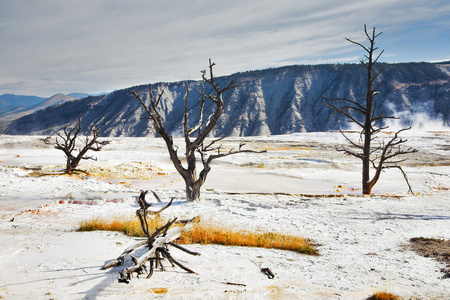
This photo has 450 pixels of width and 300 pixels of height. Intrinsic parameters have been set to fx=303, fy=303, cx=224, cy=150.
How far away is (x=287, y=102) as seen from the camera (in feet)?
441

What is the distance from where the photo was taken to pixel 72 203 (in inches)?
454

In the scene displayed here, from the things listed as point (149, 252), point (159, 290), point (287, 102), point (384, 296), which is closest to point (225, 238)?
point (149, 252)

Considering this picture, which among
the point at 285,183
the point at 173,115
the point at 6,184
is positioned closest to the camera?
the point at 6,184

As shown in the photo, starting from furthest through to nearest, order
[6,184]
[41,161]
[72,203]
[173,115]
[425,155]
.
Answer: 1. [173,115]
2. [425,155]
3. [41,161]
4. [6,184]
5. [72,203]

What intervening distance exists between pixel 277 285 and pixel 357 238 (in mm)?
3920

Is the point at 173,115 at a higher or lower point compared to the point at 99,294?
higher

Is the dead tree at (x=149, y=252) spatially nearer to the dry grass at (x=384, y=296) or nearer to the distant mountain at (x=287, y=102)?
the dry grass at (x=384, y=296)

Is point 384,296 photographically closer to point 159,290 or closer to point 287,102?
point 159,290

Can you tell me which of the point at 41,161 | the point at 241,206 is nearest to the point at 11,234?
the point at 241,206

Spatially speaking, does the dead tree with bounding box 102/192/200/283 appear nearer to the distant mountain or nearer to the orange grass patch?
the orange grass patch

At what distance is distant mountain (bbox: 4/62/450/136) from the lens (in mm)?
114562

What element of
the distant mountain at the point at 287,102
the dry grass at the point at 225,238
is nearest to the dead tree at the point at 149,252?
the dry grass at the point at 225,238

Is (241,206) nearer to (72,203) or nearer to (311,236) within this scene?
(311,236)

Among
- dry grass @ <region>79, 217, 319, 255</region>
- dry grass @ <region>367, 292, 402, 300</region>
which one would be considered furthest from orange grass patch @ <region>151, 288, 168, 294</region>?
dry grass @ <region>367, 292, 402, 300</region>
